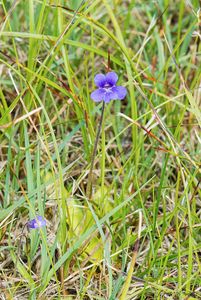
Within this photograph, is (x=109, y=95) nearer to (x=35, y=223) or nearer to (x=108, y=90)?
(x=108, y=90)

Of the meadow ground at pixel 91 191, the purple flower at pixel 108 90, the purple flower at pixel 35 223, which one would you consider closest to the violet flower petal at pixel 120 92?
the purple flower at pixel 108 90

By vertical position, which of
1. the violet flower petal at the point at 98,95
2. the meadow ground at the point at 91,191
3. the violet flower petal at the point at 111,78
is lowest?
the meadow ground at the point at 91,191

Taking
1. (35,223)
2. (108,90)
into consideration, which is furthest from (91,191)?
(108,90)

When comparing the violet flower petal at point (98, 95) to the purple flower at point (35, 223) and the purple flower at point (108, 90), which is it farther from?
the purple flower at point (35, 223)

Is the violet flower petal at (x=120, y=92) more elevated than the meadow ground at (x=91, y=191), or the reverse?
the violet flower petal at (x=120, y=92)

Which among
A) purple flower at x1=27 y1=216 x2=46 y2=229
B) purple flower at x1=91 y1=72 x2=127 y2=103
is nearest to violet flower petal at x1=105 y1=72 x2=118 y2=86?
purple flower at x1=91 y1=72 x2=127 y2=103

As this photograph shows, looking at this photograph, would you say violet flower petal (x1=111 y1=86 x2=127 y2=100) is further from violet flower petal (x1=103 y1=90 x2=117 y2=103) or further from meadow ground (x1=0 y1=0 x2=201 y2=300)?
meadow ground (x1=0 y1=0 x2=201 y2=300)

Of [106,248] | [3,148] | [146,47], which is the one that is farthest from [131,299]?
[146,47]
